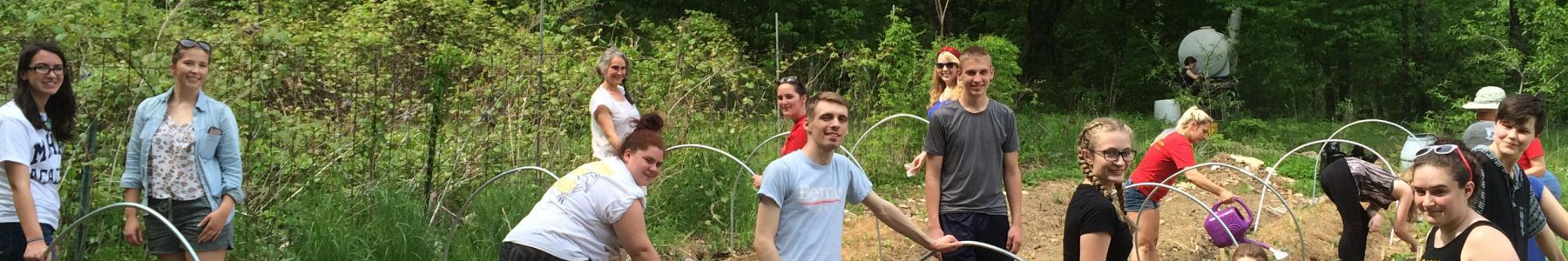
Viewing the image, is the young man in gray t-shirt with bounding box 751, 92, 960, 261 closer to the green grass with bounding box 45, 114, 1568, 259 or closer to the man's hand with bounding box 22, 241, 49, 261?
the man's hand with bounding box 22, 241, 49, 261

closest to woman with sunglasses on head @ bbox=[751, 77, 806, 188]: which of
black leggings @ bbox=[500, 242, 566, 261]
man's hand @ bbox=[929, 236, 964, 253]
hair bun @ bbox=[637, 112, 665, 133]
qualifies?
hair bun @ bbox=[637, 112, 665, 133]

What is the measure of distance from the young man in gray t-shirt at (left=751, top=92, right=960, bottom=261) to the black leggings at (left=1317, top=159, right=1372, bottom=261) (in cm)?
279

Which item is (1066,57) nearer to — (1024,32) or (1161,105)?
(1024,32)

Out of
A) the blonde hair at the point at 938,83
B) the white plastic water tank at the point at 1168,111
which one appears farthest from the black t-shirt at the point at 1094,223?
the white plastic water tank at the point at 1168,111

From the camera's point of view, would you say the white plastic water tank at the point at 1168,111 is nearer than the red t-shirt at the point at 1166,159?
No

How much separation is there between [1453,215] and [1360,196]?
2.16 meters

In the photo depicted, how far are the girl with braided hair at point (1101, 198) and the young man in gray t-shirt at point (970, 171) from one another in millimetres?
443

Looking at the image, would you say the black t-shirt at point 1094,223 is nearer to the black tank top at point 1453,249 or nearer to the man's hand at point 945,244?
the man's hand at point 945,244

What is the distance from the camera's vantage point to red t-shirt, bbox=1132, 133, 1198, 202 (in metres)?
5.95

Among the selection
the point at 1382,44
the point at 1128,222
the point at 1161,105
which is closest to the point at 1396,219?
the point at 1128,222

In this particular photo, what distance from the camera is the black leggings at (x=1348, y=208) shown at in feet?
18.5

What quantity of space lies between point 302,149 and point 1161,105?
1209 cm

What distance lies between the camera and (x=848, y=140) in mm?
9758

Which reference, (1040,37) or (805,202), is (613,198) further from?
(1040,37)
